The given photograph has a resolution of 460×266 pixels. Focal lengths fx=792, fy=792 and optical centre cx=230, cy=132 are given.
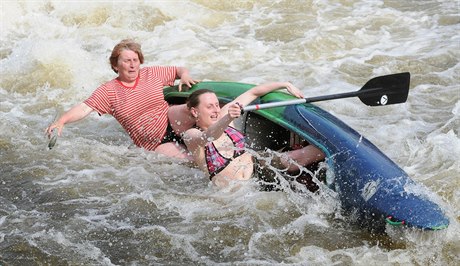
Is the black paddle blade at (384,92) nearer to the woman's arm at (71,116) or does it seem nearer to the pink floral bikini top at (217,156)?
the pink floral bikini top at (217,156)

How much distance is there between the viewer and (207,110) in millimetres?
4848

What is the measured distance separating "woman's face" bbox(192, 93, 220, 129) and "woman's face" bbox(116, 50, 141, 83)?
29.1 inches

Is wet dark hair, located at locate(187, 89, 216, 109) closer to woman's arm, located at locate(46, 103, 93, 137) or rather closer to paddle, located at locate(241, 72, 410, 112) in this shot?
woman's arm, located at locate(46, 103, 93, 137)

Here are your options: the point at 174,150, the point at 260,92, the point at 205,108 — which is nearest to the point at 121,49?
the point at 174,150

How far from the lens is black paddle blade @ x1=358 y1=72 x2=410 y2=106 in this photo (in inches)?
191

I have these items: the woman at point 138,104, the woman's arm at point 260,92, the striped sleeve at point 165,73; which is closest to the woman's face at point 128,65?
the woman at point 138,104

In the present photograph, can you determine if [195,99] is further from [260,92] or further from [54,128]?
[54,128]

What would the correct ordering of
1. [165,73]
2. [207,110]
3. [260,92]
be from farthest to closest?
[165,73], [260,92], [207,110]

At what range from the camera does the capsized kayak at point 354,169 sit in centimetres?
432

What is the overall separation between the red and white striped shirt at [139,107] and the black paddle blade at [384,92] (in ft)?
4.74

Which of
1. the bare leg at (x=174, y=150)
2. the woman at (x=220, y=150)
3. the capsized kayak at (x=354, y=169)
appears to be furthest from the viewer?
the bare leg at (x=174, y=150)

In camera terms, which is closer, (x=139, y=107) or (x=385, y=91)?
(x=385, y=91)

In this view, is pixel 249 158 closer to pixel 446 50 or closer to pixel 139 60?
pixel 139 60

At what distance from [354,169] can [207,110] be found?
0.96 m
